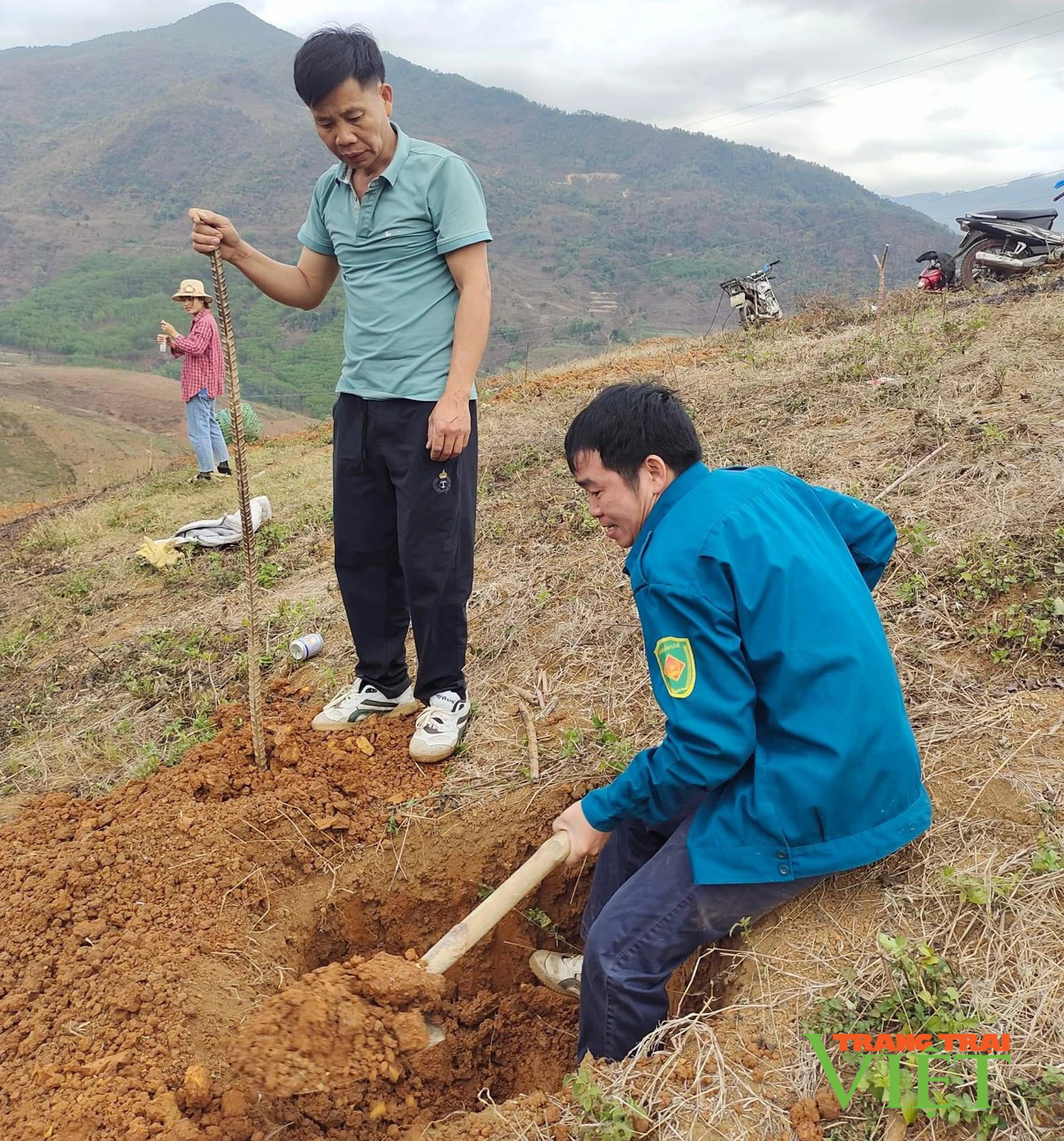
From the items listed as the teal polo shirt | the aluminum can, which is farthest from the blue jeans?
the teal polo shirt

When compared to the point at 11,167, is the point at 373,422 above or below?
below

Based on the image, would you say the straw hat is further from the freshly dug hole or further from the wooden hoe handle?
the wooden hoe handle

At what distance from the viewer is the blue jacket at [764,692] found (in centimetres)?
147

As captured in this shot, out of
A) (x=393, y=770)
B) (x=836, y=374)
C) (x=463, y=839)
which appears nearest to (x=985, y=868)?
(x=463, y=839)

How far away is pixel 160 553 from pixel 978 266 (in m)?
8.61

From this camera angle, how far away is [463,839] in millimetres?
2391

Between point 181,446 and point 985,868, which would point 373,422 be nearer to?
point 985,868

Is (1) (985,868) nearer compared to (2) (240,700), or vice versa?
(1) (985,868)

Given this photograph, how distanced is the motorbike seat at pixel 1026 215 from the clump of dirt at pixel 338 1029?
9.68m

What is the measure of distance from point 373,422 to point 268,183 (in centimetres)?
8173

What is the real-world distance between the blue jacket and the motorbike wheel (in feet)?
28.0

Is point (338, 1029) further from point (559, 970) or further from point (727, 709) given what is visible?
point (727, 709)

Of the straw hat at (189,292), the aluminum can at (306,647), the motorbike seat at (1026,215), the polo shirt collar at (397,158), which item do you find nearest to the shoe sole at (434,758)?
the aluminum can at (306,647)

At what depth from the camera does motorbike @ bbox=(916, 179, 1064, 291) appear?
838 centimetres
